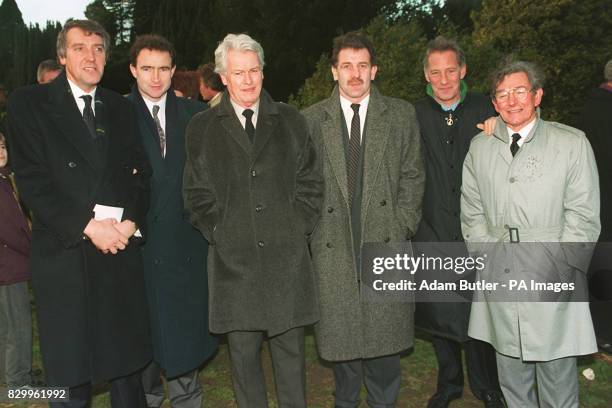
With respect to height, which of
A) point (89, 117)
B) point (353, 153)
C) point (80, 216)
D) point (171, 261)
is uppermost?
point (89, 117)

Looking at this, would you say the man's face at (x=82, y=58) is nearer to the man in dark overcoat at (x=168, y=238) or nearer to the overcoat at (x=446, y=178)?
the man in dark overcoat at (x=168, y=238)

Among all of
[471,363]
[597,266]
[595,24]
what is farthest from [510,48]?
[471,363]

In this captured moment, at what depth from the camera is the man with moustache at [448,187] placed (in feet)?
14.8

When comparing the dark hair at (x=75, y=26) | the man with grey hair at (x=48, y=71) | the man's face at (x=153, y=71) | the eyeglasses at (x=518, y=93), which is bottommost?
the eyeglasses at (x=518, y=93)

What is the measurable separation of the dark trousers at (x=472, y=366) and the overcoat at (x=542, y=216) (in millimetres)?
645

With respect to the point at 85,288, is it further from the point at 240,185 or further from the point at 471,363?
the point at 471,363

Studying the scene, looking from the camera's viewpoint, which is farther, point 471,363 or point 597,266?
point 597,266

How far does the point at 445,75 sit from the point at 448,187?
827mm

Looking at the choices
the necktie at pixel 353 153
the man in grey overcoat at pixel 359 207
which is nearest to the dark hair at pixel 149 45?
the man in grey overcoat at pixel 359 207

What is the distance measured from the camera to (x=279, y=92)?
62.9 feet

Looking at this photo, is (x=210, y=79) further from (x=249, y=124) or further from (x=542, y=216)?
(x=542, y=216)

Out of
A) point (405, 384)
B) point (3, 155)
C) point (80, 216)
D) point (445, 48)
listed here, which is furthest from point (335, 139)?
point (3, 155)

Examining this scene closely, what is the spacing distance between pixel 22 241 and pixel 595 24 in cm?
2771

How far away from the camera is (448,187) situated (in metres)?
4.48
